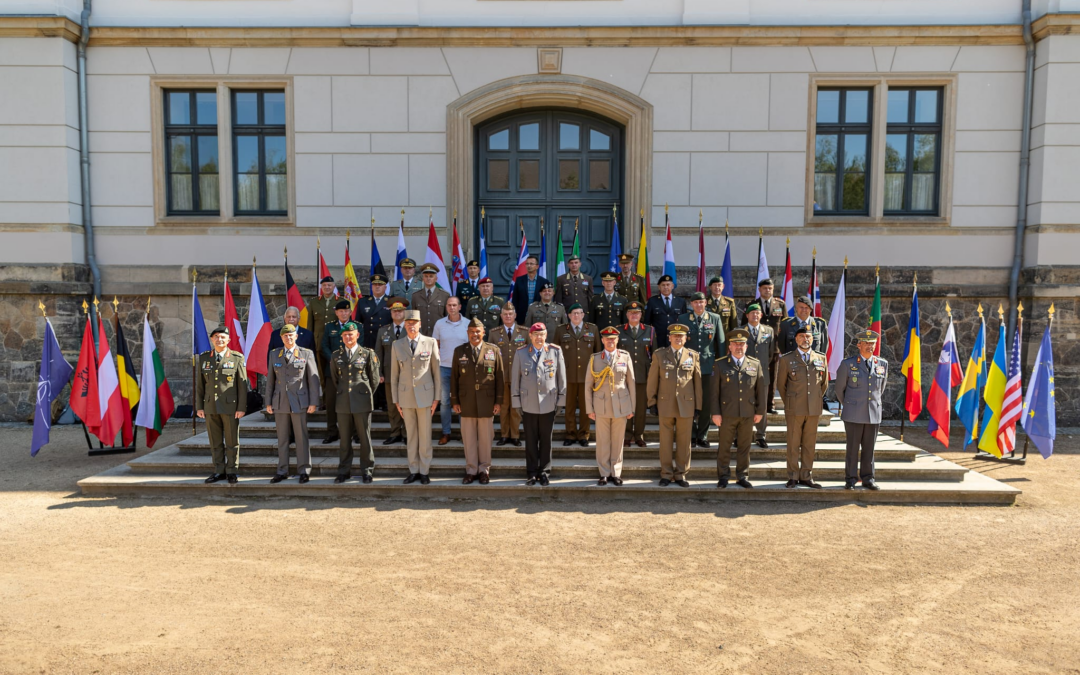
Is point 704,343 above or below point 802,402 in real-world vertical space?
above

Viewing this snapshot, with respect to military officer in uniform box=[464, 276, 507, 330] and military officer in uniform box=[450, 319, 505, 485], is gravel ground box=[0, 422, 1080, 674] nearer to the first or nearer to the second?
military officer in uniform box=[450, 319, 505, 485]

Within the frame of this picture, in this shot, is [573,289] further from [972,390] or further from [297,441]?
[972,390]

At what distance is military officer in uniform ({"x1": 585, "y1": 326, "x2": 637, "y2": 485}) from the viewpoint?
23.2 ft

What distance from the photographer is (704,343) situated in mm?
7797

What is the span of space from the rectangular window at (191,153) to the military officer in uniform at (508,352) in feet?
20.0

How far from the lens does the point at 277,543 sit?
5672mm

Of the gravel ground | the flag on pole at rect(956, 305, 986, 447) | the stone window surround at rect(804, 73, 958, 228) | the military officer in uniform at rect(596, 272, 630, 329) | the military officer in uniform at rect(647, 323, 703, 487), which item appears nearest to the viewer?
the gravel ground

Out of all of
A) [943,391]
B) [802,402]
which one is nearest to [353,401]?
[802,402]

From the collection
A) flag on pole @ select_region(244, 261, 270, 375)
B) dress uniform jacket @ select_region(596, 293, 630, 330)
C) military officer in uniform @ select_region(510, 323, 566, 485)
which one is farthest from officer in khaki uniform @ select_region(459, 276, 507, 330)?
flag on pole @ select_region(244, 261, 270, 375)

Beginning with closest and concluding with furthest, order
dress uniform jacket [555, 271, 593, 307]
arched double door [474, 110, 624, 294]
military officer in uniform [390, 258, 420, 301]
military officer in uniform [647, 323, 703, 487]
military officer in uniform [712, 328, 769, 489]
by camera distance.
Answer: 1. military officer in uniform [712, 328, 769, 489]
2. military officer in uniform [647, 323, 703, 487]
3. military officer in uniform [390, 258, 420, 301]
4. dress uniform jacket [555, 271, 593, 307]
5. arched double door [474, 110, 624, 294]

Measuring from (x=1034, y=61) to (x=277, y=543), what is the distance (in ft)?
40.6

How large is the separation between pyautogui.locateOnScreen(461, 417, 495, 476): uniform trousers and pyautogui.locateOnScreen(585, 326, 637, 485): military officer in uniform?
1.10 m

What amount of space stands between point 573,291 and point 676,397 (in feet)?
8.61

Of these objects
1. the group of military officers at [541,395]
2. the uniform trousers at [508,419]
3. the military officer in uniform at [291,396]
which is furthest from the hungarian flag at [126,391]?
the uniform trousers at [508,419]
